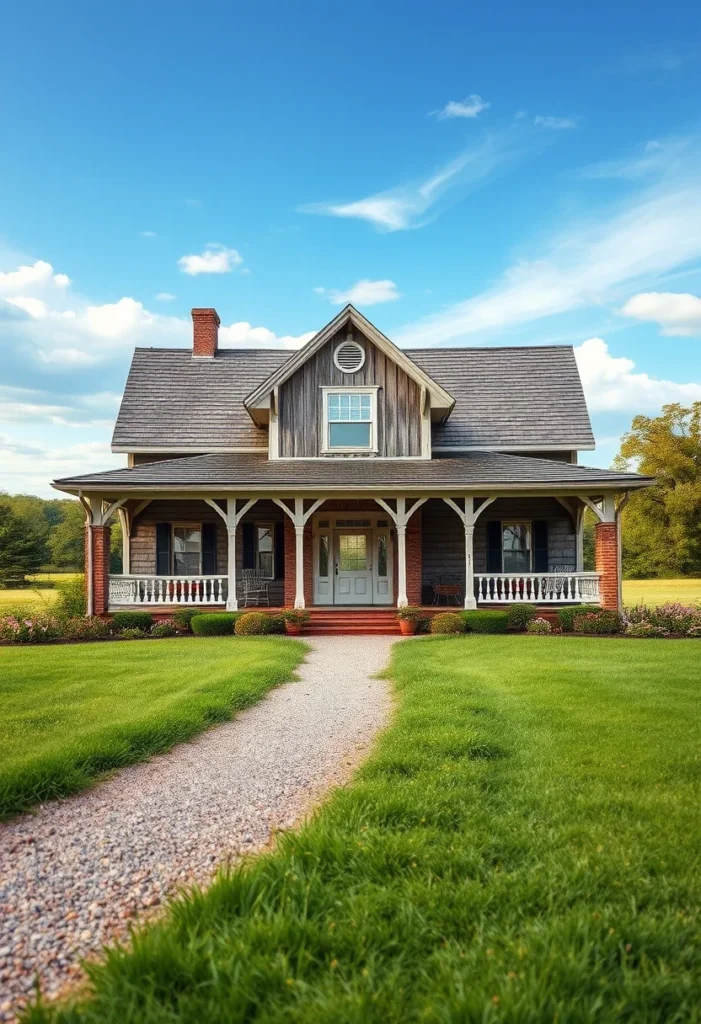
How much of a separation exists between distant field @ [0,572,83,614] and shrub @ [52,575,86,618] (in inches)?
29.3

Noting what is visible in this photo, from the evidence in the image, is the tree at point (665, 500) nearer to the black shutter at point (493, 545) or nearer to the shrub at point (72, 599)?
the black shutter at point (493, 545)

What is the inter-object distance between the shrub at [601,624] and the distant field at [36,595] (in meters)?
18.3

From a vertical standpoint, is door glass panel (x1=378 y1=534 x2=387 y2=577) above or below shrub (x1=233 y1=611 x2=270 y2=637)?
above

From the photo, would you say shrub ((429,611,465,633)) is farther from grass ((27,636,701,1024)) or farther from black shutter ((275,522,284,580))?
grass ((27,636,701,1024))

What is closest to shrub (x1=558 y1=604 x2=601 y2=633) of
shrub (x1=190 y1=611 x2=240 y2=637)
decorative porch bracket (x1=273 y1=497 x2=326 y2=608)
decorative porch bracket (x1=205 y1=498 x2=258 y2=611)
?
decorative porch bracket (x1=273 y1=497 x2=326 y2=608)

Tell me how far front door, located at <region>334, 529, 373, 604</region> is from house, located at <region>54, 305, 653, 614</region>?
4 cm

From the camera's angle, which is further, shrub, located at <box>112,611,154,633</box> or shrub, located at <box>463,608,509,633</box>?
shrub, located at <box>112,611,154,633</box>

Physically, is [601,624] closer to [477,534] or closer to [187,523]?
[477,534]

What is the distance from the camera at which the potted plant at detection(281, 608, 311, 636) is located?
16969 mm

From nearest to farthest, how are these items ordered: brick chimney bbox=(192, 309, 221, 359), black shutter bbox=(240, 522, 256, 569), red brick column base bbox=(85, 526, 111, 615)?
red brick column base bbox=(85, 526, 111, 615) → black shutter bbox=(240, 522, 256, 569) → brick chimney bbox=(192, 309, 221, 359)

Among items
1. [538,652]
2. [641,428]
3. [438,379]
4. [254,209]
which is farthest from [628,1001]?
[641,428]

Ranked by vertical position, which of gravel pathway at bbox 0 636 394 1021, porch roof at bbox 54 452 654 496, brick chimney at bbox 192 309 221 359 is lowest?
gravel pathway at bbox 0 636 394 1021

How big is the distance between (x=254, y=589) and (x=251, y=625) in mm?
3160

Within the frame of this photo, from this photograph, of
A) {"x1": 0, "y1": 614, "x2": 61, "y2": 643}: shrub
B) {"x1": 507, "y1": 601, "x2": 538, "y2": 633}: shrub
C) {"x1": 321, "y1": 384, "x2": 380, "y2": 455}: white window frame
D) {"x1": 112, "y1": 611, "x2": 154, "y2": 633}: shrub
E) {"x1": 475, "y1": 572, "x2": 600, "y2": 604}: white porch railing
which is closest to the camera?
{"x1": 0, "y1": 614, "x2": 61, "y2": 643}: shrub
